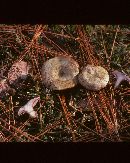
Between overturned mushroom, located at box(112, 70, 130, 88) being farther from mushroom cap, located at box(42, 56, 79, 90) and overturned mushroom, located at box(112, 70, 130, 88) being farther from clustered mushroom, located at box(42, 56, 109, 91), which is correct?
mushroom cap, located at box(42, 56, 79, 90)

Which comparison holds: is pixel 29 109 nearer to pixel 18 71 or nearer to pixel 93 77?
pixel 18 71

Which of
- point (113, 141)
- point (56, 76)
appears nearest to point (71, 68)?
point (56, 76)

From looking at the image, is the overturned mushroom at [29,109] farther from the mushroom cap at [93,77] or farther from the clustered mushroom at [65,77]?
the mushroom cap at [93,77]

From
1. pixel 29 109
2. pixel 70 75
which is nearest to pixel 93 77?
pixel 70 75

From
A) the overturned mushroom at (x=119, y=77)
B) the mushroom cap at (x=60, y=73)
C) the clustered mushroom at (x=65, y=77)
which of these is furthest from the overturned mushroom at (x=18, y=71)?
the overturned mushroom at (x=119, y=77)

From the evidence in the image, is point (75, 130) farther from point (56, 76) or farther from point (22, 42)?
point (22, 42)
